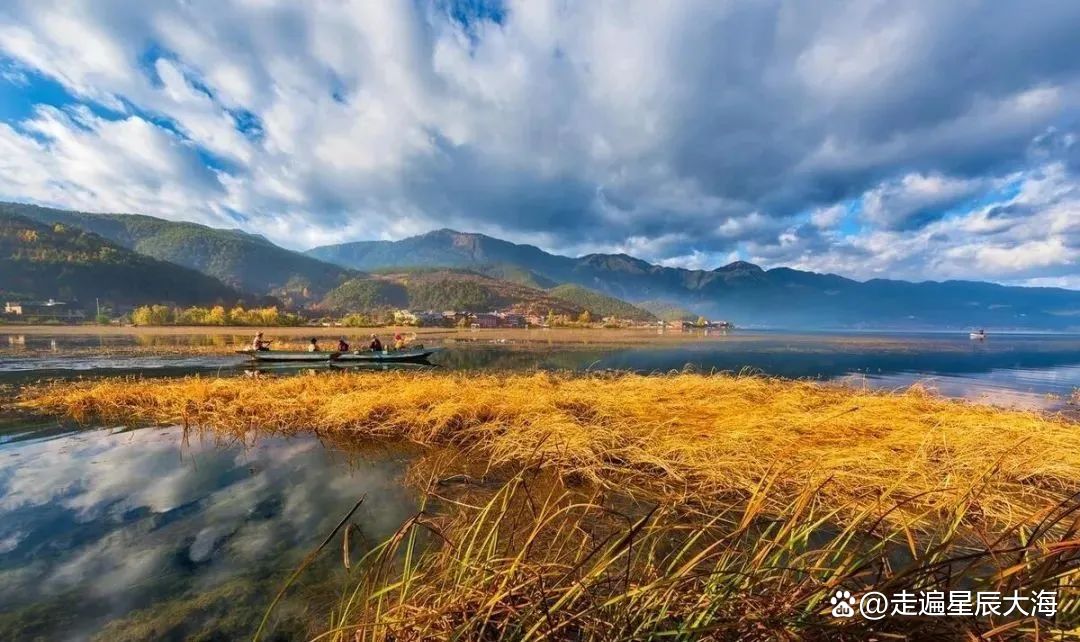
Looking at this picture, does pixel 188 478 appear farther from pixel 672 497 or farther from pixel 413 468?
pixel 672 497

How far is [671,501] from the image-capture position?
19.0 ft

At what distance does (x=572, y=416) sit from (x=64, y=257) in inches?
6742

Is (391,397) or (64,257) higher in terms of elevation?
(64,257)

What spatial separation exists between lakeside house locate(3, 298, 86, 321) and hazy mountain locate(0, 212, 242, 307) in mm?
5334

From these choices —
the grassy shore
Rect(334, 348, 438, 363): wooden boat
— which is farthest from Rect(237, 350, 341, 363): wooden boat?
the grassy shore

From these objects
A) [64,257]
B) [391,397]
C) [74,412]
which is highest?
[64,257]

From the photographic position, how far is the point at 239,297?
14775 centimetres

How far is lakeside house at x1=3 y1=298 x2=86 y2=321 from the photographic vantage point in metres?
88.6

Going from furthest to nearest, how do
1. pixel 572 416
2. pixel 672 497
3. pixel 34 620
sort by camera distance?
pixel 572 416, pixel 672 497, pixel 34 620

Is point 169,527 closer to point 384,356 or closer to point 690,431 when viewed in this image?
point 690,431

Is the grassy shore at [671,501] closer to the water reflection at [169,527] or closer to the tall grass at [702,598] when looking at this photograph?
the tall grass at [702,598]

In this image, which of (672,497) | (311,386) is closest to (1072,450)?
(672,497)

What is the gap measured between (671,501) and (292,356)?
2837 centimetres

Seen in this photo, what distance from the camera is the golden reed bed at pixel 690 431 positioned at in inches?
237
